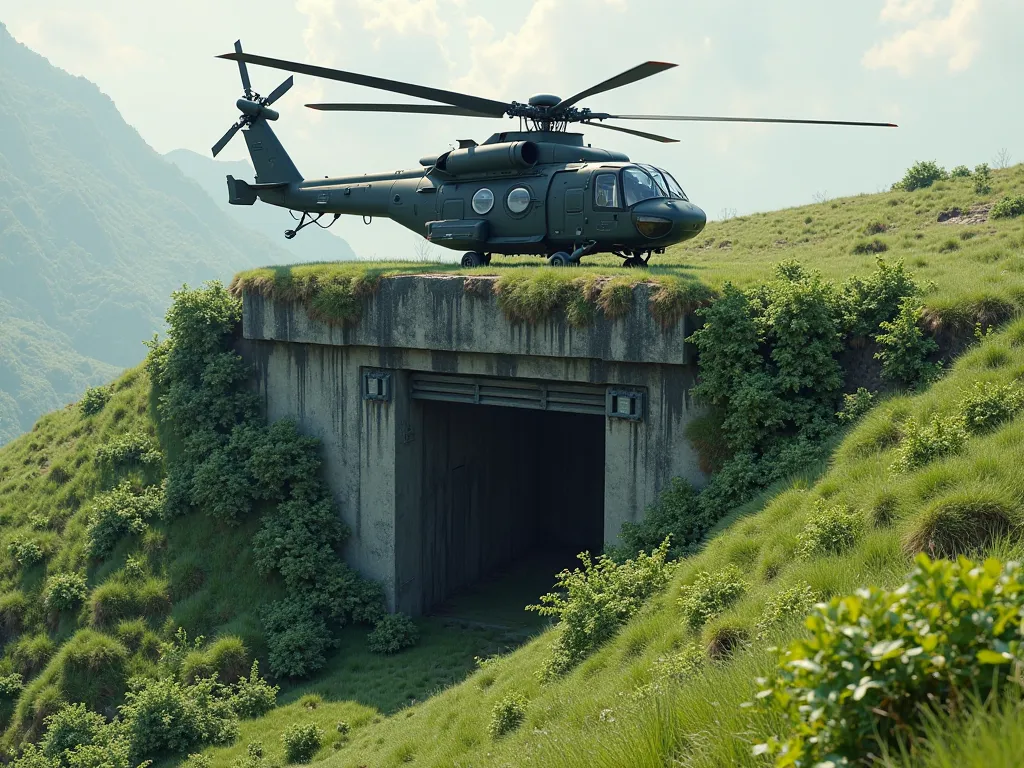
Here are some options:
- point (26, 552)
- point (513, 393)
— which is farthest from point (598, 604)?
point (26, 552)

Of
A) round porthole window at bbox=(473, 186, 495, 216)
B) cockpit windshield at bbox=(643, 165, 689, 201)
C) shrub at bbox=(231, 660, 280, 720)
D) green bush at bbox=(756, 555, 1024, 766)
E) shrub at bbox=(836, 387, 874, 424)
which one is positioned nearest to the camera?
green bush at bbox=(756, 555, 1024, 766)

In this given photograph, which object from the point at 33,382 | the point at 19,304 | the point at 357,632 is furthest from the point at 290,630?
the point at 19,304

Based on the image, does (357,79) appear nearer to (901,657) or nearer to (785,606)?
(785,606)

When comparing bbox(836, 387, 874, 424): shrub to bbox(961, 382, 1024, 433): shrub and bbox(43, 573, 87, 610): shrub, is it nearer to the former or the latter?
bbox(961, 382, 1024, 433): shrub

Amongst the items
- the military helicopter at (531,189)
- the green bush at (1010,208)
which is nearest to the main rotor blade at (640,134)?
the military helicopter at (531,189)

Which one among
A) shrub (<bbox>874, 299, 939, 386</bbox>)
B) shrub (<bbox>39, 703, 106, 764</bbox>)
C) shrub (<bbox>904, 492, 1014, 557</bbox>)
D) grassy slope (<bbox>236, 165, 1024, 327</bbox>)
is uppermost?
grassy slope (<bbox>236, 165, 1024, 327</bbox>)

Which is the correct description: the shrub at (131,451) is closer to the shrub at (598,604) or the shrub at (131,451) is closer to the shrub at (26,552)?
the shrub at (26,552)

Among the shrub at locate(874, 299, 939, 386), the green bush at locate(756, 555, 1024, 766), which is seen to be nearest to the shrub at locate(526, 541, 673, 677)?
the shrub at locate(874, 299, 939, 386)
